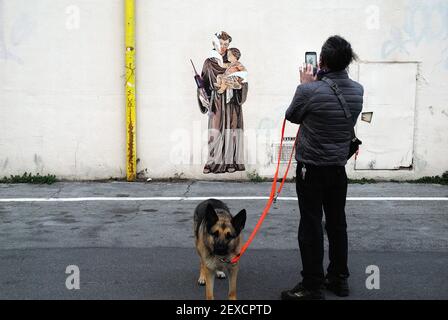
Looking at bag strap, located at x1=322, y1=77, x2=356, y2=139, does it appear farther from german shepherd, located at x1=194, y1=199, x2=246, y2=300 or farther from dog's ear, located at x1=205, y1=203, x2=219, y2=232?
dog's ear, located at x1=205, y1=203, x2=219, y2=232

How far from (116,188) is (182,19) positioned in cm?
312

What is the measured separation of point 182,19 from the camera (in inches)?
355

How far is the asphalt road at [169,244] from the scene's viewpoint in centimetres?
464

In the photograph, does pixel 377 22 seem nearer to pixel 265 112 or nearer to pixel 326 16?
pixel 326 16

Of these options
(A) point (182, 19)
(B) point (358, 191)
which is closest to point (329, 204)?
(B) point (358, 191)

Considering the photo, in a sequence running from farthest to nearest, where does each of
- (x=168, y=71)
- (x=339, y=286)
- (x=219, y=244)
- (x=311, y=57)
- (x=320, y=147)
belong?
(x=168, y=71)
(x=311, y=57)
(x=339, y=286)
(x=320, y=147)
(x=219, y=244)

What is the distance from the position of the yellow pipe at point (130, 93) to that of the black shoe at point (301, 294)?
17.6 feet

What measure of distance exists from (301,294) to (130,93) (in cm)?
574

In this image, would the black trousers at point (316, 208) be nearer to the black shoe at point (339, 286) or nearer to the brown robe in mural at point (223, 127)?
the black shoe at point (339, 286)

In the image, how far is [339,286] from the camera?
4414mm

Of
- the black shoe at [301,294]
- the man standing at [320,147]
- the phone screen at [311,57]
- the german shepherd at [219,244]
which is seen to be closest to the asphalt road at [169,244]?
the black shoe at [301,294]

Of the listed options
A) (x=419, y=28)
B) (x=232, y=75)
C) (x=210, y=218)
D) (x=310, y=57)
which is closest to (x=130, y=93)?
(x=232, y=75)

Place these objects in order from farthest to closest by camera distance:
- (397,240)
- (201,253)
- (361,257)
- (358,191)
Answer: (358,191) → (397,240) → (361,257) → (201,253)

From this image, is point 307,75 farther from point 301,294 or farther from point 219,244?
point 301,294
